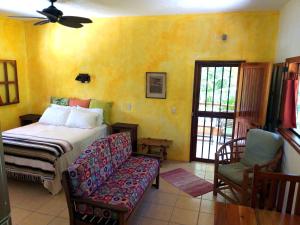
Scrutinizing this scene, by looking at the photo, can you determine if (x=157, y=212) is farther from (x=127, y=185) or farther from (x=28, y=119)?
(x=28, y=119)

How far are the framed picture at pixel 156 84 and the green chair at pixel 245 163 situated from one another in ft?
5.07

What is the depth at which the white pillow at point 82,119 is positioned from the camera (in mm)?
4059

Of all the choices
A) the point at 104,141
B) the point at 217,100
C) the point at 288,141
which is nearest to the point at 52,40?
the point at 104,141

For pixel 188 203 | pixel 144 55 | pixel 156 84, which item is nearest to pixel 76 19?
pixel 144 55

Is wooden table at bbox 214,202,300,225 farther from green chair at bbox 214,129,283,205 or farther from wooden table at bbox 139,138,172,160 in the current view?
wooden table at bbox 139,138,172,160

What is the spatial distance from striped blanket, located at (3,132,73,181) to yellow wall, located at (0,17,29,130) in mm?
1648

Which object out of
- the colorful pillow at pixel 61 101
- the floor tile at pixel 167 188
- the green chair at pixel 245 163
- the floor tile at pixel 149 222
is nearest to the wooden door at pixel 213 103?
the green chair at pixel 245 163

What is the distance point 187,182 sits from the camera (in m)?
3.51

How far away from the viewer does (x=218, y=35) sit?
148 inches

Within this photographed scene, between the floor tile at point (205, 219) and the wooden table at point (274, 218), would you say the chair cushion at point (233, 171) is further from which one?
the wooden table at point (274, 218)

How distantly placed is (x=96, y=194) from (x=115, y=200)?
8.8 inches

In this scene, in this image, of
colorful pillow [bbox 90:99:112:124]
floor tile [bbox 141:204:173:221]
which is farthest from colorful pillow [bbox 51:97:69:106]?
floor tile [bbox 141:204:173:221]

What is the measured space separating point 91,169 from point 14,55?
364cm

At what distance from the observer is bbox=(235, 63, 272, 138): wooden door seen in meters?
3.16
